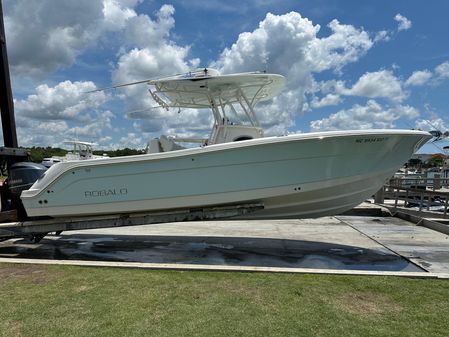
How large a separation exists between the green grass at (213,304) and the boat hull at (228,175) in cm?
163

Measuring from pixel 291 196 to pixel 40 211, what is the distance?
13.7 feet

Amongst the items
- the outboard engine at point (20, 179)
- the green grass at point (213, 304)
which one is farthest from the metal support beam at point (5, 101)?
the green grass at point (213, 304)

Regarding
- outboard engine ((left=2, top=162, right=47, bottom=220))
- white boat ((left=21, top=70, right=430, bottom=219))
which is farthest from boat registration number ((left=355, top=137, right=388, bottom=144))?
outboard engine ((left=2, top=162, right=47, bottom=220))

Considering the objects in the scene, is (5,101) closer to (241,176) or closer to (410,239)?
(241,176)

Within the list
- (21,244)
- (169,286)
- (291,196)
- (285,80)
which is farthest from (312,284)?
(21,244)

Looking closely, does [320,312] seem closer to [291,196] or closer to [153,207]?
[291,196]

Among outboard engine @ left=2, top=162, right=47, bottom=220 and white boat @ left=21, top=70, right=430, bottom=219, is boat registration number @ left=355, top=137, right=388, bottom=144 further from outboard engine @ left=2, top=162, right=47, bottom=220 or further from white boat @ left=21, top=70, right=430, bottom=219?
outboard engine @ left=2, top=162, right=47, bottom=220

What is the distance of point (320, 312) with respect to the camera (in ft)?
12.4

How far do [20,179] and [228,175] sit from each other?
12.0 ft

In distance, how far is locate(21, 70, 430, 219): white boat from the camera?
6.23m

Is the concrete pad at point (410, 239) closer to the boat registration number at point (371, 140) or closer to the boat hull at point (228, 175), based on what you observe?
the boat hull at point (228, 175)

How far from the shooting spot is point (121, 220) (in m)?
6.77

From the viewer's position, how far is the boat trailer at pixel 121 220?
660cm

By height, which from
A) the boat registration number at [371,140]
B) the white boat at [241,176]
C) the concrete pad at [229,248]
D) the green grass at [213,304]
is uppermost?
the boat registration number at [371,140]
